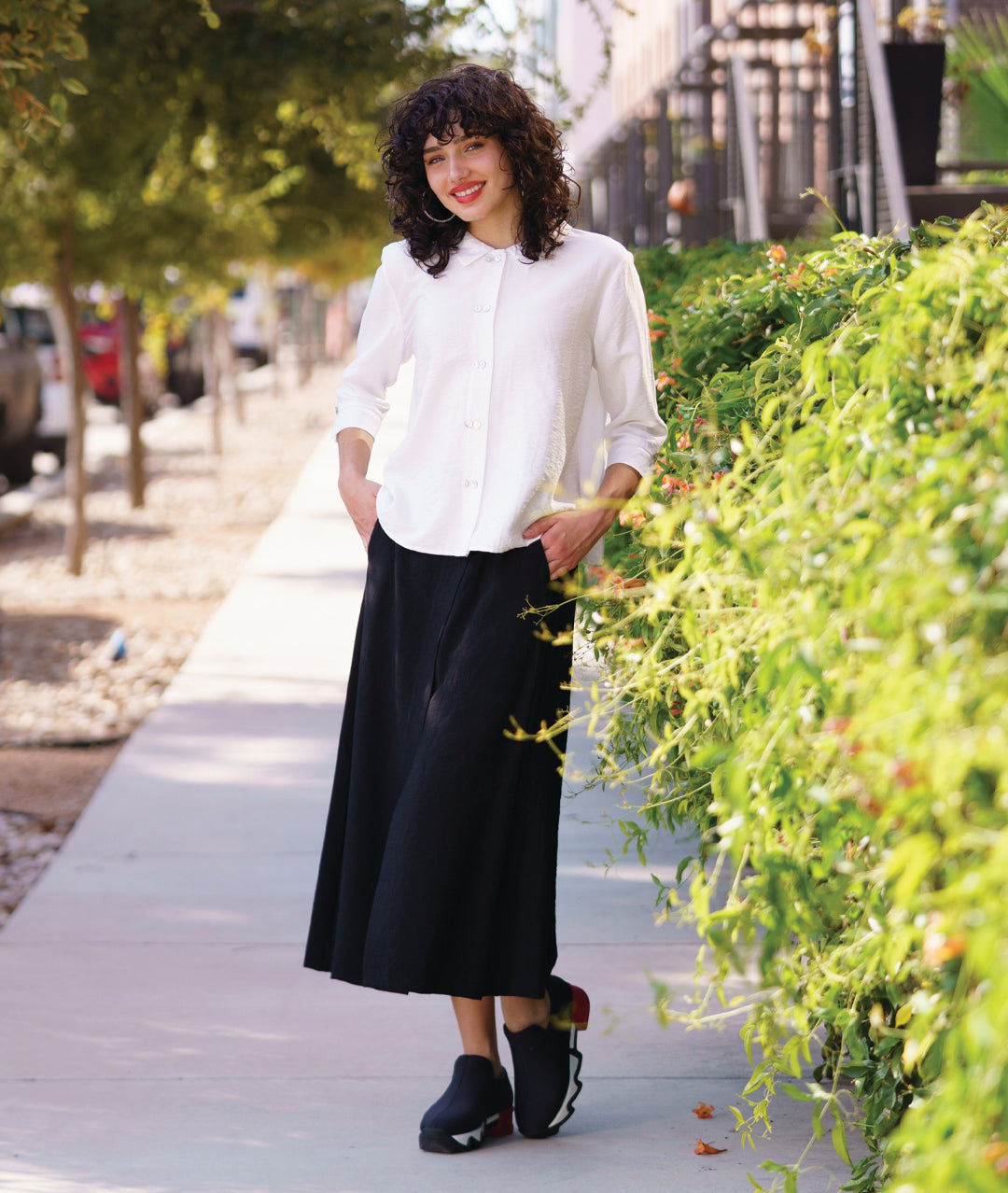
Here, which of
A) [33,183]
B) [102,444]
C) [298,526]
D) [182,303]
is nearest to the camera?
[33,183]

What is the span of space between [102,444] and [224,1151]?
16651 mm

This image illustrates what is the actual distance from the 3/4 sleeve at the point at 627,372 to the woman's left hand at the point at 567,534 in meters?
0.14

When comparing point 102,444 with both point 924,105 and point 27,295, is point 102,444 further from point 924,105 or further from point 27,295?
point 924,105

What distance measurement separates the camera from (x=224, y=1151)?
288cm

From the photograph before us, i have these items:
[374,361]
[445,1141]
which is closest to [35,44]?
[374,361]

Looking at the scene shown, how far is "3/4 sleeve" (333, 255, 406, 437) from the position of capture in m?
2.85

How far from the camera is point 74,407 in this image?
1057cm

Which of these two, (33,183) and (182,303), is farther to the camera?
(182,303)

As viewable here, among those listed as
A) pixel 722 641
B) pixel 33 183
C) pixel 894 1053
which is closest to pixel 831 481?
pixel 722 641

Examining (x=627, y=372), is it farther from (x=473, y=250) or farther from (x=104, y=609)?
(x=104, y=609)

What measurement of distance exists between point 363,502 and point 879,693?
157cm

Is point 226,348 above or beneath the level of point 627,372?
beneath

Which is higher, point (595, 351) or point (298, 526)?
point (595, 351)

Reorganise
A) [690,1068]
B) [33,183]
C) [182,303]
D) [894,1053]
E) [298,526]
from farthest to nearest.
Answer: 1. [182,303]
2. [298,526]
3. [33,183]
4. [690,1068]
5. [894,1053]
